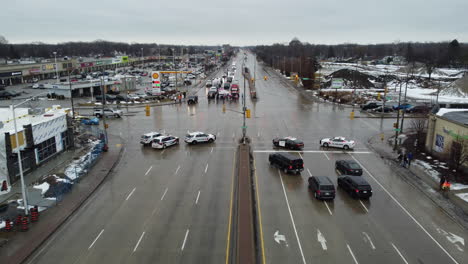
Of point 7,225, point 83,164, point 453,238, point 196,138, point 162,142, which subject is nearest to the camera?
point 453,238

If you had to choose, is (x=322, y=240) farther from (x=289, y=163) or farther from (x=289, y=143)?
(x=289, y=143)

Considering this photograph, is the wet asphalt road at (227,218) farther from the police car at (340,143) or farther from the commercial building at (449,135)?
the commercial building at (449,135)

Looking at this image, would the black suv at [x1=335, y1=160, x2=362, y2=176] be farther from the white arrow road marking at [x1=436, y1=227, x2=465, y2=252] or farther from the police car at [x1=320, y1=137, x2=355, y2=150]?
the white arrow road marking at [x1=436, y1=227, x2=465, y2=252]

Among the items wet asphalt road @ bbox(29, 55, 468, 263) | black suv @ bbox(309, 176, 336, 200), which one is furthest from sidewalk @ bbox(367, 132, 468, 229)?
black suv @ bbox(309, 176, 336, 200)

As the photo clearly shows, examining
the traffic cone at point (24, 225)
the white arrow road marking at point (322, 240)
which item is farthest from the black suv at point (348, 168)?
the traffic cone at point (24, 225)

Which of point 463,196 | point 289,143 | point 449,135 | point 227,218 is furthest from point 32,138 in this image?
point 449,135
